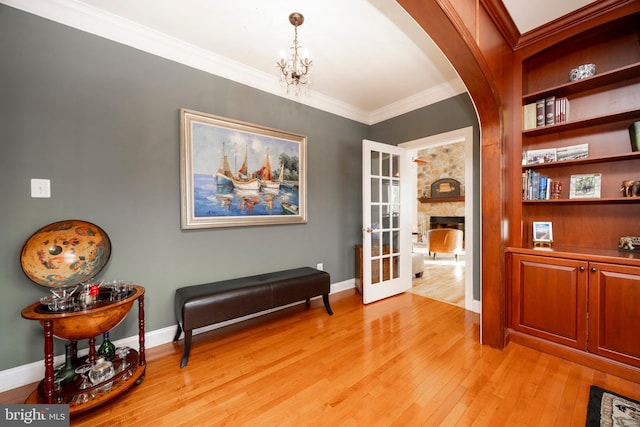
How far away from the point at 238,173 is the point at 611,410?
10.8 ft

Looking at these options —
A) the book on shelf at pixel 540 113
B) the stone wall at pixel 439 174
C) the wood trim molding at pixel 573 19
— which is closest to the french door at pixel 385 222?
the book on shelf at pixel 540 113

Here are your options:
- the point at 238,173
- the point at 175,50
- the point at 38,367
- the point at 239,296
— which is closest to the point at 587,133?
the point at 238,173

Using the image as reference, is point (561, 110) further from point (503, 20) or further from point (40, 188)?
point (40, 188)

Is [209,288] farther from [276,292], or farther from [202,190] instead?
[202,190]

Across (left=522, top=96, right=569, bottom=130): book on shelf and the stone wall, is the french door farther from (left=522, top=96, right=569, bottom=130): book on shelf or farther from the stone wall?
the stone wall

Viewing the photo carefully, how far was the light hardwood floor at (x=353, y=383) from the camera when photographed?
147cm

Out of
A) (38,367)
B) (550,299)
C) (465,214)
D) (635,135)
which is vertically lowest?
(38,367)

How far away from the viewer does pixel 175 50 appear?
233cm

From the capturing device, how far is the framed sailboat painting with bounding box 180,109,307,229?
2.39 metres

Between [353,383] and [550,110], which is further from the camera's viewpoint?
[550,110]

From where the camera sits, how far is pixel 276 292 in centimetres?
246

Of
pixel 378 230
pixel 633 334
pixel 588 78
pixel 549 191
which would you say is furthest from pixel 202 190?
pixel 633 334

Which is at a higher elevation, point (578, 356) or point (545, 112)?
point (545, 112)

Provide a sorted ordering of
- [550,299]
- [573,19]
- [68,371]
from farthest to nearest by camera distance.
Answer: [550,299] → [573,19] → [68,371]
